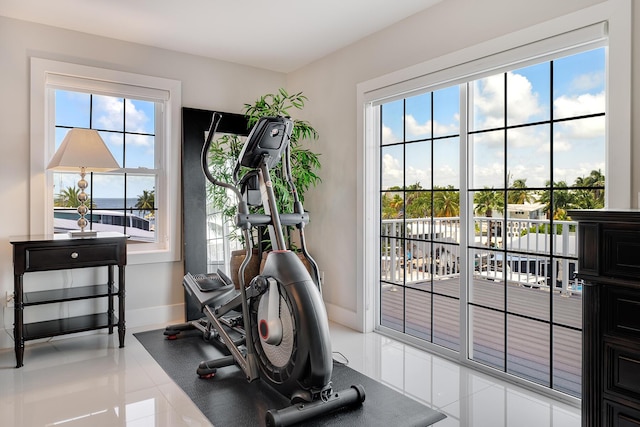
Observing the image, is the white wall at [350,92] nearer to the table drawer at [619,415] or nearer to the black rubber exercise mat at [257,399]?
the black rubber exercise mat at [257,399]

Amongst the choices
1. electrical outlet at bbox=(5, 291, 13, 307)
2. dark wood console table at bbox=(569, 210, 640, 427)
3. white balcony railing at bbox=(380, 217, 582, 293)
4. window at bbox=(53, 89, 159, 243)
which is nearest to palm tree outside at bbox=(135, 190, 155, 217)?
window at bbox=(53, 89, 159, 243)

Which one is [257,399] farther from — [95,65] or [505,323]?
[95,65]

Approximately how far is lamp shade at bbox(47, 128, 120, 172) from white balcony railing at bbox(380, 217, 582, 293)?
2342 mm

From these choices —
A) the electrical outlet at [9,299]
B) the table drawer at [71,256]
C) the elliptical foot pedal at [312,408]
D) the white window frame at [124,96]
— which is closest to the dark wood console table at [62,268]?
the table drawer at [71,256]

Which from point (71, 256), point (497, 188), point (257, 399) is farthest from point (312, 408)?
point (71, 256)

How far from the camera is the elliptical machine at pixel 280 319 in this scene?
2.23 meters

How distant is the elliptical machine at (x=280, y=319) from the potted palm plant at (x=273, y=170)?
98 centimetres

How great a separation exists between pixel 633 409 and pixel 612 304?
1.29 ft

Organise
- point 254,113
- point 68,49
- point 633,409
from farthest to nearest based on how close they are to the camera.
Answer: point 254,113 < point 68,49 < point 633,409

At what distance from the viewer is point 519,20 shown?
8.50 ft

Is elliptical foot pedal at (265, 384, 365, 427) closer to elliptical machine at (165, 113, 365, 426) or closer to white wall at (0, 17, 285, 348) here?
elliptical machine at (165, 113, 365, 426)

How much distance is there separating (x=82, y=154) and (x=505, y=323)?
325 cm

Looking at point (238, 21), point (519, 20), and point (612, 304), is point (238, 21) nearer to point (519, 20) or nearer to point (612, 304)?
point (519, 20)

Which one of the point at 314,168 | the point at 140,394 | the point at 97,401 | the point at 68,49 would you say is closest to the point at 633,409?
the point at 140,394
